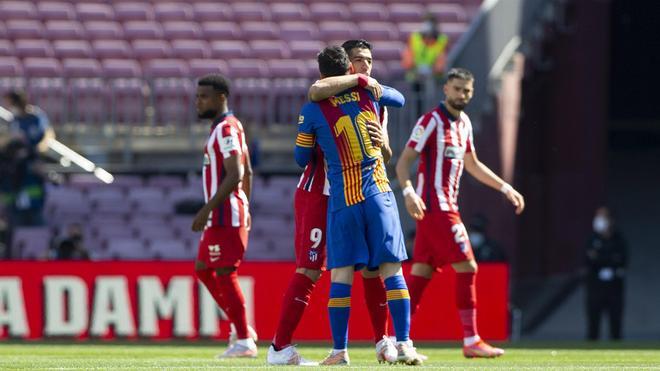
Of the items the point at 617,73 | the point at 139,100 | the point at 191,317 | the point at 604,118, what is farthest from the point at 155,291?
the point at 617,73

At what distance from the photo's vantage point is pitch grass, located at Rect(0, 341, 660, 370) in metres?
9.66

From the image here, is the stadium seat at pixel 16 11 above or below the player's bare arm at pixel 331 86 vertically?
above

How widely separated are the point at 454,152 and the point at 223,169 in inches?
68.9

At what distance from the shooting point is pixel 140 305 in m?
15.6

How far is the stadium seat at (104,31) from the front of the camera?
23781 mm

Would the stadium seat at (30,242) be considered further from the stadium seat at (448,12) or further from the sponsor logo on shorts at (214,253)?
the stadium seat at (448,12)

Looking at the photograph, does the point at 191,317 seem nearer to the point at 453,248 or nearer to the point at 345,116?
the point at 453,248

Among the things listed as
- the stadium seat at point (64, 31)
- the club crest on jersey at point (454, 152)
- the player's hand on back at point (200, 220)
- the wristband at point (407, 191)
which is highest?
the stadium seat at point (64, 31)

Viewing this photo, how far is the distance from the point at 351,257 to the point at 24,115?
31.4 ft

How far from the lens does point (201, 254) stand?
1119 centimetres

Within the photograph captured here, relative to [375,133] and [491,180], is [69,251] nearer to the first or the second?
[491,180]

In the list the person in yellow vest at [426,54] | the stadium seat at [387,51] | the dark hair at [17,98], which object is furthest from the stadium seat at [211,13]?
the dark hair at [17,98]

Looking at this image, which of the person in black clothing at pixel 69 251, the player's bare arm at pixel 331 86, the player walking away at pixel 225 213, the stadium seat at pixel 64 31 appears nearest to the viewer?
the player's bare arm at pixel 331 86

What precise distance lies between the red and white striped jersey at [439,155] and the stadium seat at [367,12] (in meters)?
13.1
